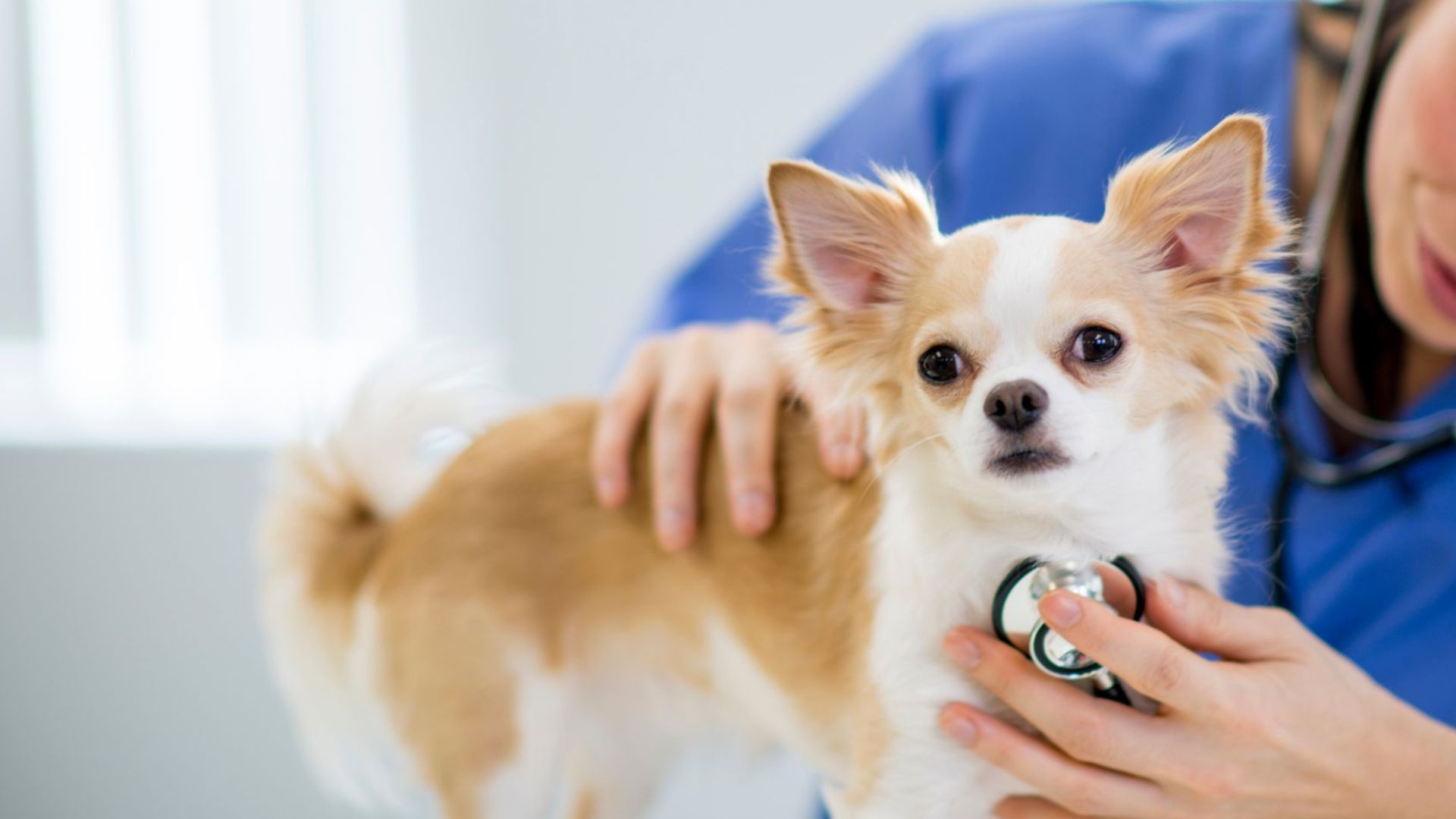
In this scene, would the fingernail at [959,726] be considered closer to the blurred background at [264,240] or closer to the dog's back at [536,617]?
the dog's back at [536,617]

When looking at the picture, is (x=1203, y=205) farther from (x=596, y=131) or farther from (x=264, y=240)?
(x=264, y=240)

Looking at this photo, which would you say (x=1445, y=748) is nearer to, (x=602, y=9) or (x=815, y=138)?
(x=815, y=138)

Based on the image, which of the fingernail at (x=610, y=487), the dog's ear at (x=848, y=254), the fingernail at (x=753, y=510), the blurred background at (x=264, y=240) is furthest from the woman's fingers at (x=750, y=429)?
the blurred background at (x=264, y=240)

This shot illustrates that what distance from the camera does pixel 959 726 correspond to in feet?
2.65

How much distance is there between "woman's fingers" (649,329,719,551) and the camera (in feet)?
3.61

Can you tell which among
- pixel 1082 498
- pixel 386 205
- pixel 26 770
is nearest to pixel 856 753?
pixel 1082 498

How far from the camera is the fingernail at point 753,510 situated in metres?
1.07

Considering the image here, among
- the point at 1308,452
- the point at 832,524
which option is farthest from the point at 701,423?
the point at 1308,452

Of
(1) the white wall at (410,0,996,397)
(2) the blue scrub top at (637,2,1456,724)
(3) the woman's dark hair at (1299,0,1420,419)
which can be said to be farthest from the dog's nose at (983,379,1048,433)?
(1) the white wall at (410,0,996,397)

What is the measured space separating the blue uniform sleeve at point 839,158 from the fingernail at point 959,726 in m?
0.60

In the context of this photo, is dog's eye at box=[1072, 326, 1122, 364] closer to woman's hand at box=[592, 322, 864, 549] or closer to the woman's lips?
woman's hand at box=[592, 322, 864, 549]

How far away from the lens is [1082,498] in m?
0.76

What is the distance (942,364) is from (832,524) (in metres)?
0.38

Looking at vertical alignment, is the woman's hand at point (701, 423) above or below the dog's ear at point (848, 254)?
below
